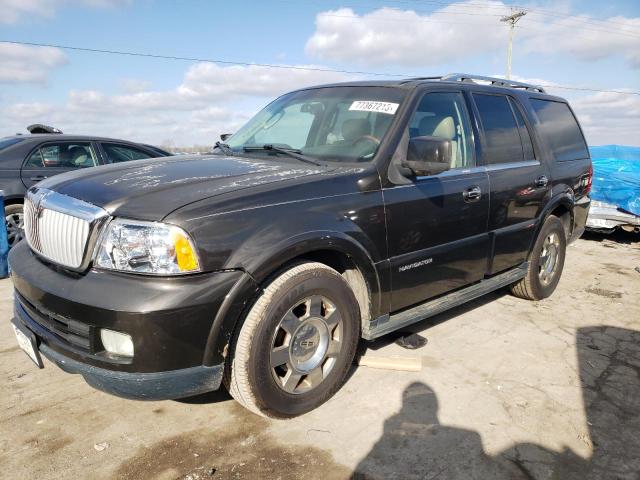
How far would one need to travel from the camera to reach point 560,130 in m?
4.85

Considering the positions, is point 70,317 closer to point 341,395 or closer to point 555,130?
point 341,395

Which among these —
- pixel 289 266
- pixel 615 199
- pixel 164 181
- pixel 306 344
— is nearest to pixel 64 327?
pixel 164 181

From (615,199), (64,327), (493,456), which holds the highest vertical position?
(64,327)

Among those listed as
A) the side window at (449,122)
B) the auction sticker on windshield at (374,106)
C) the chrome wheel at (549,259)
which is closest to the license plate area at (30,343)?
the auction sticker on windshield at (374,106)

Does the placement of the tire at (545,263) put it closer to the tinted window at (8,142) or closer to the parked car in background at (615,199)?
the parked car in background at (615,199)

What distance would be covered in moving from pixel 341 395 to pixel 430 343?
1.07m

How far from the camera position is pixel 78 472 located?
2.26 m

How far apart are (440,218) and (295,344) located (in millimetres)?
1379

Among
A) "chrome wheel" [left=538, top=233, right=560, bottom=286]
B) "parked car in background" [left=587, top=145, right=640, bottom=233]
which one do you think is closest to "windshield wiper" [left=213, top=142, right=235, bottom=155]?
"chrome wheel" [left=538, top=233, right=560, bottom=286]

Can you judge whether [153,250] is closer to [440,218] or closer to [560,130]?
[440,218]

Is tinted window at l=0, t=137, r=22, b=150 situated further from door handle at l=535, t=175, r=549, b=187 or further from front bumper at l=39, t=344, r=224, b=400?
door handle at l=535, t=175, r=549, b=187

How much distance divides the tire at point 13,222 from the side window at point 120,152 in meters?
1.34

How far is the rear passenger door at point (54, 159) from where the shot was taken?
6073 millimetres

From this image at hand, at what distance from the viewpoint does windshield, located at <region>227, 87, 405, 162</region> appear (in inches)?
123
